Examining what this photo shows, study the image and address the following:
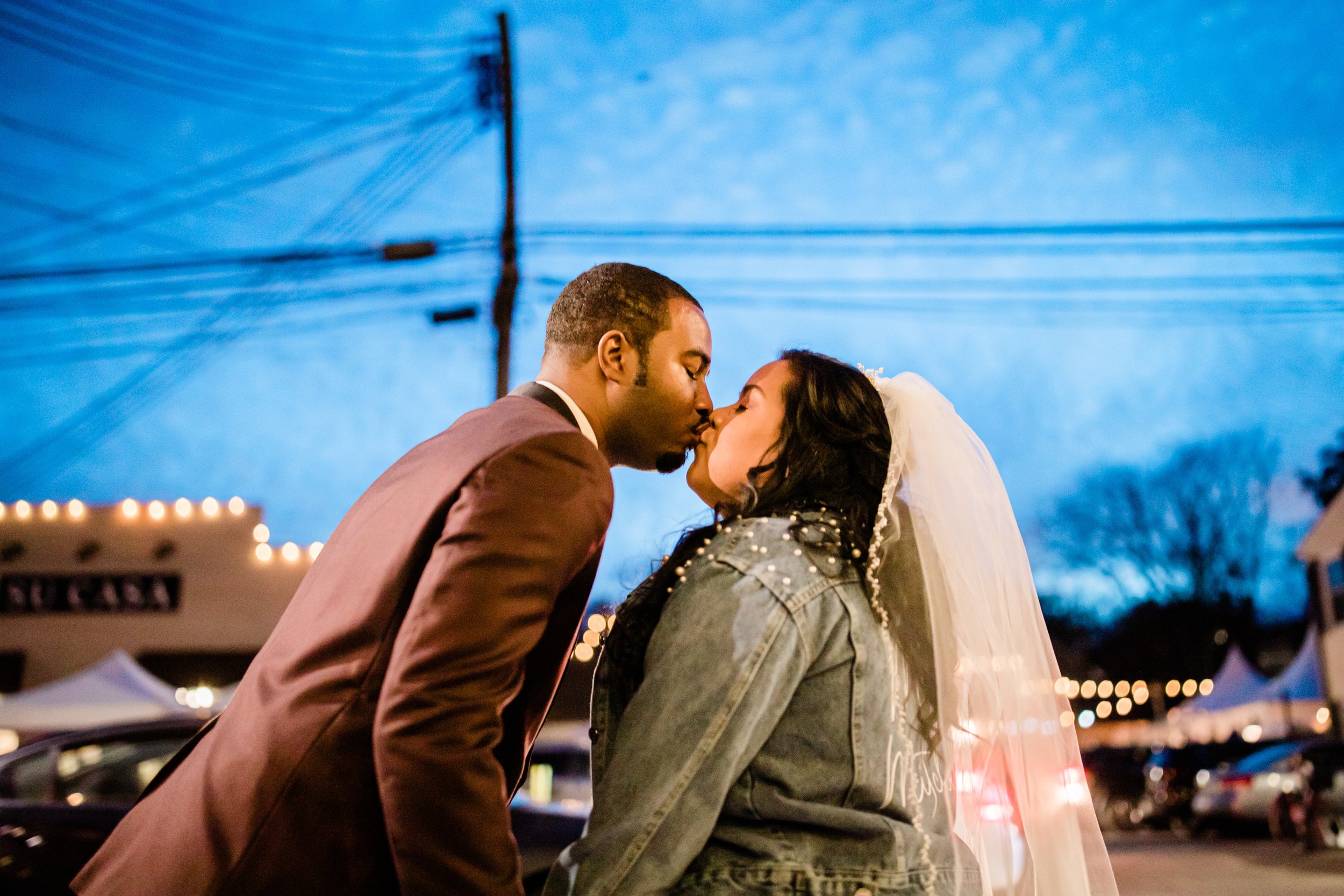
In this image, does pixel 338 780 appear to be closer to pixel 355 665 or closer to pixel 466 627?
pixel 355 665

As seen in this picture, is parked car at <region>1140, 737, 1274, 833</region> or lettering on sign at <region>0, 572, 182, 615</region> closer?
parked car at <region>1140, 737, 1274, 833</region>

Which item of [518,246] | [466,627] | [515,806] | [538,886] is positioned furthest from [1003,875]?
[518,246]

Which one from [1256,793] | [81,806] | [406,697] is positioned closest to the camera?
[406,697]

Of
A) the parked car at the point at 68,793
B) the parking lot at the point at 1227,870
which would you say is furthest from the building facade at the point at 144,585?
the parking lot at the point at 1227,870

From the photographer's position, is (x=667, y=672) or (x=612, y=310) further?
(x=612, y=310)

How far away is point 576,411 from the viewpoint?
7.98 feet

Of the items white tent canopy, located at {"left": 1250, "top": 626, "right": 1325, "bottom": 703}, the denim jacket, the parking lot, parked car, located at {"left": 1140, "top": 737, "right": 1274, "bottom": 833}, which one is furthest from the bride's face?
white tent canopy, located at {"left": 1250, "top": 626, "right": 1325, "bottom": 703}

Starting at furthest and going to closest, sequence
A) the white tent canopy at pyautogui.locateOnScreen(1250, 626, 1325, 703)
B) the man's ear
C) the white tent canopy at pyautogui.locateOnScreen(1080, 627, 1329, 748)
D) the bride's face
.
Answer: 1. the white tent canopy at pyautogui.locateOnScreen(1080, 627, 1329, 748)
2. the white tent canopy at pyautogui.locateOnScreen(1250, 626, 1325, 703)
3. the bride's face
4. the man's ear

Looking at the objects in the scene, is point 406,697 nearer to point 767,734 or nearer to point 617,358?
point 767,734

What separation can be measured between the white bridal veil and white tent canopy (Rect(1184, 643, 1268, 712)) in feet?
90.0

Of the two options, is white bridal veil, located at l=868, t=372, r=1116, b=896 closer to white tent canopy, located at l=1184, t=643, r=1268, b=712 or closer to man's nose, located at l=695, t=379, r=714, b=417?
man's nose, located at l=695, t=379, r=714, b=417

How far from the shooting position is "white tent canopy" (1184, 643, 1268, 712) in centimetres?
2597

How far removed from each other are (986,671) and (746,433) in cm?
87

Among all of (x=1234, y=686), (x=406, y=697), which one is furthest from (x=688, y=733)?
(x=1234, y=686)
